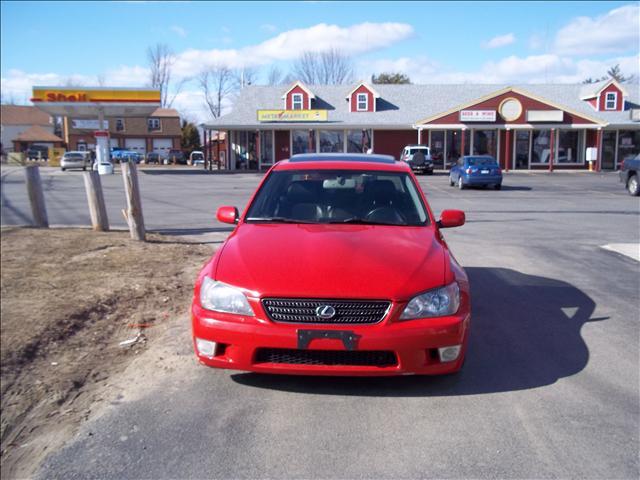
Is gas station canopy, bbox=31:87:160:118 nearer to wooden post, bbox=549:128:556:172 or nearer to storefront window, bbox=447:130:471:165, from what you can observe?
storefront window, bbox=447:130:471:165

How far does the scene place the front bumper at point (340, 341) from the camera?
12.9ft

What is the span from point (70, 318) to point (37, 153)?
7257 centimetres

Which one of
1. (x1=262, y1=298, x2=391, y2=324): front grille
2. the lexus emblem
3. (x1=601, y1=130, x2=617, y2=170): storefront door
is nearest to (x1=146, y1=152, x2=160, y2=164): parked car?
(x1=601, y1=130, x2=617, y2=170): storefront door

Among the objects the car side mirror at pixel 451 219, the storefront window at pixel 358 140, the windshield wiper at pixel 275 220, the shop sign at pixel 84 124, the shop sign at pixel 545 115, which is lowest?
the car side mirror at pixel 451 219

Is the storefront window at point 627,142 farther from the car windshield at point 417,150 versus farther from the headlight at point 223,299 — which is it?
the headlight at point 223,299

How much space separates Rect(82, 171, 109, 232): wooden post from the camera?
11234 mm

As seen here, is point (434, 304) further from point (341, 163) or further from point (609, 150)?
point (609, 150)

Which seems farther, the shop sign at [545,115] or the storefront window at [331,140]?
the storefront window at [331,140]

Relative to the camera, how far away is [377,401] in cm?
417

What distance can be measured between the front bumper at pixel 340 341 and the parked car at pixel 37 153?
72.5 meters

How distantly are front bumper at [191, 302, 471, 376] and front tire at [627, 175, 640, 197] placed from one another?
2049 centimetres

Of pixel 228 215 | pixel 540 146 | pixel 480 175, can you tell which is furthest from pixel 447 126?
pixel 228 215

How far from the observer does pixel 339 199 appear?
5.70 meters

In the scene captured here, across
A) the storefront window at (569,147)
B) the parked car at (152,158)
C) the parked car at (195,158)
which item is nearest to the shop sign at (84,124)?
the parked car at (152,158)
